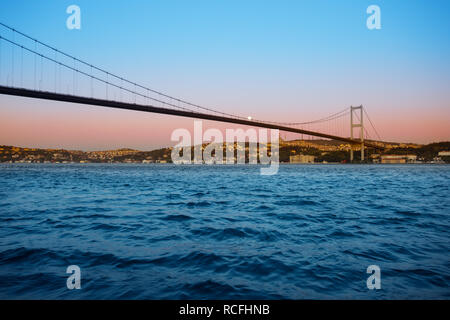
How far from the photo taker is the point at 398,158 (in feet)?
316

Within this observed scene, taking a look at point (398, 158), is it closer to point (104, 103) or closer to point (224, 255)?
point (104, 103)

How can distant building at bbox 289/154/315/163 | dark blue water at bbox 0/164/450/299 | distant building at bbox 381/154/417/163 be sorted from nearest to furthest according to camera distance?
dark blue water at bbox 0/164/450/299 → distant building at bbox 381/154/417/163 → distant building at bbox 289/154/315/163

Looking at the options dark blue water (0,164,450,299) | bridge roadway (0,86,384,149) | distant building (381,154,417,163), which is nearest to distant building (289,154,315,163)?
distant building (381,154,417,163)

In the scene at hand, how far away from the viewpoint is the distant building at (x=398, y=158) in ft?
308

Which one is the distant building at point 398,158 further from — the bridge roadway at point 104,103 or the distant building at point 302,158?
the bridge roadway at point 104,103

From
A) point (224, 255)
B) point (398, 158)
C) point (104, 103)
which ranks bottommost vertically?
point (224, 255)

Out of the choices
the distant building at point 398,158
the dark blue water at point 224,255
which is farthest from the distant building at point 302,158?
the dark blue water at point 224,255

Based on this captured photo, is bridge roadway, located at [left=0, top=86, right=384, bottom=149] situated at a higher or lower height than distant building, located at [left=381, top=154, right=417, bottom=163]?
higher

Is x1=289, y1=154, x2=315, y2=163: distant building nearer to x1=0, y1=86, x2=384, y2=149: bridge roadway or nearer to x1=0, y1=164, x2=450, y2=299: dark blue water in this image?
x1=0, y1=86, x2=384, y2=149: bridge roadway

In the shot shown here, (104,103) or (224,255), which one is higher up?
(104,103)

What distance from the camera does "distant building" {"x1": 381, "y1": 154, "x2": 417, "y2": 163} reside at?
94.0 metres

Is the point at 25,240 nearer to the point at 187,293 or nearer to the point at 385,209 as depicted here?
the point at 187,293

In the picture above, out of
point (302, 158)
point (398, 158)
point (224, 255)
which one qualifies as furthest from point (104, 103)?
point (398, 158)

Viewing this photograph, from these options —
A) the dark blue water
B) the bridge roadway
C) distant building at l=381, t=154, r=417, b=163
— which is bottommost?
the dark blue water
